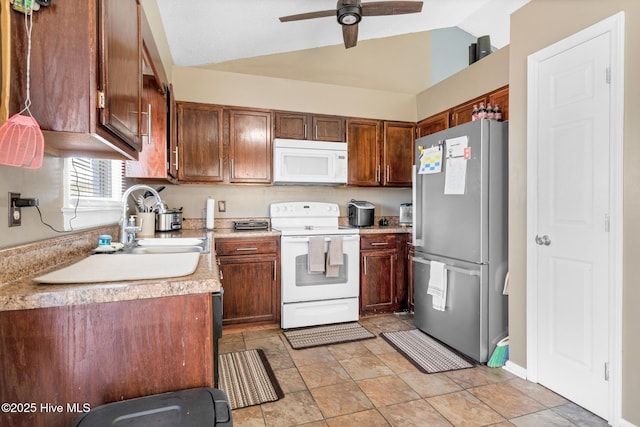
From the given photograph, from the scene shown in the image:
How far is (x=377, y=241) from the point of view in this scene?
341 cm

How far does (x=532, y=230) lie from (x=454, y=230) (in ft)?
1.81

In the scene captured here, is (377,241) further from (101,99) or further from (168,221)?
(101,99)

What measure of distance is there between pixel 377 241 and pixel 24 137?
2.91m

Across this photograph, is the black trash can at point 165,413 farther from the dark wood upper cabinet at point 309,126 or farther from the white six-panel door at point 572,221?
the dark wood upper cabinet at point 309,126

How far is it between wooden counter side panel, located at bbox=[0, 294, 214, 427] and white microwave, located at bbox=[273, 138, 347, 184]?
249 cm

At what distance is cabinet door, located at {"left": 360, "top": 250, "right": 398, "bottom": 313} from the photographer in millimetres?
3377

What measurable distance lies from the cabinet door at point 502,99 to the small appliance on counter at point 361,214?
1508 millimetres

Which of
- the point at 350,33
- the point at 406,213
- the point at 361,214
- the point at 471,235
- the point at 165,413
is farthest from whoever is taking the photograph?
the point at 406,213

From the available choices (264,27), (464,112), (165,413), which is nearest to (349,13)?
(264,27)

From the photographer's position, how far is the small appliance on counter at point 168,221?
9.76 feet

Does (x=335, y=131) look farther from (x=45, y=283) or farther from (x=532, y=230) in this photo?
(x=45, y=283)

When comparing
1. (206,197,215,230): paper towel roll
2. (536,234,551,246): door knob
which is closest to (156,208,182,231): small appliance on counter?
(206,197,215,230): paper towel roll

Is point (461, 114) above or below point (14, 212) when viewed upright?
above

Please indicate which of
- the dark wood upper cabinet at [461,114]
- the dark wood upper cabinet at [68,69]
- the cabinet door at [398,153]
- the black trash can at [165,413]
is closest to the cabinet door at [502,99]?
the dark wood upper cabinet at [461,114]
